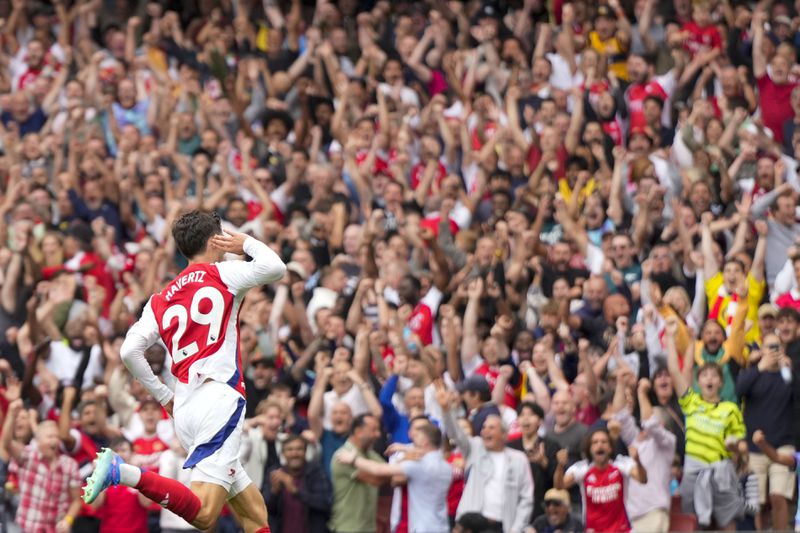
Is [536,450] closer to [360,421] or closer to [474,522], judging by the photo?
[474,522]

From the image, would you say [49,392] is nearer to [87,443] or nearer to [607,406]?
[87,443]

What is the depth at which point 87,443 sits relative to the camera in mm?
15398

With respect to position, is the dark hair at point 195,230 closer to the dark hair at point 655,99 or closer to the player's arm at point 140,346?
the player's arm at point 140,346

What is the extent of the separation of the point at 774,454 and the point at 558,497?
183cm

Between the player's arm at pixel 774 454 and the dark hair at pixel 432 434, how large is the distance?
101 inches

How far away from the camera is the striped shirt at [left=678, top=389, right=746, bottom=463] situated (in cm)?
1470

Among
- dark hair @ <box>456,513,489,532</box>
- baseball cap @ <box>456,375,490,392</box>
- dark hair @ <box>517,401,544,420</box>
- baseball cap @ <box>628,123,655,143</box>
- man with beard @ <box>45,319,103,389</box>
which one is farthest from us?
baseball cap @ <box>628,123,655,143</box>

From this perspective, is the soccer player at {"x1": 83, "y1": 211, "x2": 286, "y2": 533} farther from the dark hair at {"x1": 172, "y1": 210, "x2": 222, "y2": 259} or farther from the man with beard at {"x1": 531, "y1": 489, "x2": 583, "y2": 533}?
the man with beard at {"x1": 531, "y1": 489, "x2": 583, "y2": 533}

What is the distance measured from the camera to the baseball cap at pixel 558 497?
1441 cm

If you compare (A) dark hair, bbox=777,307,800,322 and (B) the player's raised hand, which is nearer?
(B) the player's raised hand

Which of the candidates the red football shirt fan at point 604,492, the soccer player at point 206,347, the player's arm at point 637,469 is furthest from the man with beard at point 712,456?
the soccer player at point 206,347

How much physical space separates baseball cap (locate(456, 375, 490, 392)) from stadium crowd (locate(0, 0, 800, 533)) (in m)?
0.03

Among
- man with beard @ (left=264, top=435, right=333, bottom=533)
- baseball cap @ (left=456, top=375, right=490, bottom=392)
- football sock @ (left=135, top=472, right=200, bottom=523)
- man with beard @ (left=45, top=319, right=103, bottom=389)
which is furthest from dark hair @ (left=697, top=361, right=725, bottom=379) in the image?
football sock @ (left=135, top=472, right=200, bottom=523)

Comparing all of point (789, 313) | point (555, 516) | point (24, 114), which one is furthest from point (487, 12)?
point (555, 516)
